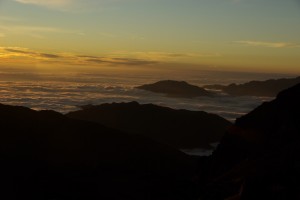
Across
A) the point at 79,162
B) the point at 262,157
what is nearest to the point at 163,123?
the point at 79,162

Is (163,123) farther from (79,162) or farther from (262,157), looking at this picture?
(262,157)

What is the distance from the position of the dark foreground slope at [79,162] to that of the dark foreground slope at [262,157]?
6002 millimetres

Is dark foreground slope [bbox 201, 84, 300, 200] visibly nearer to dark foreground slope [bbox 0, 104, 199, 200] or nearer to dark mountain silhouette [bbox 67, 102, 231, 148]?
dark foreground slope [bbox 0, 104, 199, 200]

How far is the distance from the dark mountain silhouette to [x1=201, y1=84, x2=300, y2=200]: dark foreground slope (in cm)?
8916

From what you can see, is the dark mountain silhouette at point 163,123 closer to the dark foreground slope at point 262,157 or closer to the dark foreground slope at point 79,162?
the dark foreground slope at point 79,162

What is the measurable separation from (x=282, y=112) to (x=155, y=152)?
38231mm

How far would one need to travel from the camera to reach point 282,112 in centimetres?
5303

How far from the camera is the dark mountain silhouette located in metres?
152

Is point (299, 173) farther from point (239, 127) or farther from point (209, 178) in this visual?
point (239, 127)

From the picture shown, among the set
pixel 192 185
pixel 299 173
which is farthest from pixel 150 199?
pixel 299 173

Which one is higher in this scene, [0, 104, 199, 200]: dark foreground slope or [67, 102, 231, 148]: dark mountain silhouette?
[0, 104, 199, 200]: dark foreground slope

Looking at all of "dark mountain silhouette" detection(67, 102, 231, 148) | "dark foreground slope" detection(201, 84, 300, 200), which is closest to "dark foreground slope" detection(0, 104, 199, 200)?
"dark foreground slope" detection(201, 84, 300, 200)

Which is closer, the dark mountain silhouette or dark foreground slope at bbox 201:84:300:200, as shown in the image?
dark foreground slope at bbox 201:84:300:200

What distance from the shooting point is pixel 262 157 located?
129 feet
